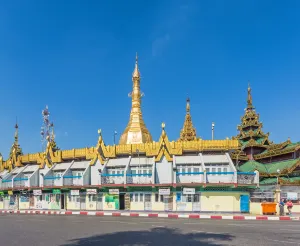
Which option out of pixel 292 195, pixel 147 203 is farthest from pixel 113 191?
pixel 292 195

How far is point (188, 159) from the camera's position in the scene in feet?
99.0

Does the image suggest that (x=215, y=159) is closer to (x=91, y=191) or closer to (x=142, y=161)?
(x=142, y=161)

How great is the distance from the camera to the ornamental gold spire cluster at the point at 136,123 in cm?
4059

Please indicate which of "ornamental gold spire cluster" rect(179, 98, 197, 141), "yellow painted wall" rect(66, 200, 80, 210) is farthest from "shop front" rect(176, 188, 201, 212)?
"ornamental gold spire cluster" rect(179, 98, 197, 141)

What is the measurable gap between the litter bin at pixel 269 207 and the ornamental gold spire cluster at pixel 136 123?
18947mm

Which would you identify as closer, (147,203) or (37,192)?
(147,203)

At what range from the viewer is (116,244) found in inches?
428

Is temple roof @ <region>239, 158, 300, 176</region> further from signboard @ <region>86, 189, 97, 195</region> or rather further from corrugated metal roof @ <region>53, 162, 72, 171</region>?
corrugated metal roof @ <region>53, 162, 72, 171</region>

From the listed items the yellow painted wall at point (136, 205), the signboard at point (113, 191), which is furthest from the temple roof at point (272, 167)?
the signboard at point (113, 191)

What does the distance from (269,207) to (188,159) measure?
881 centimetres

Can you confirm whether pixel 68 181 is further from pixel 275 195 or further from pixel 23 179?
pixel 275 195

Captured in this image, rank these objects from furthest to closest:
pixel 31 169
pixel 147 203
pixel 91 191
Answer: pixel 31 169 → pixel 91 191 → pixel 147 203

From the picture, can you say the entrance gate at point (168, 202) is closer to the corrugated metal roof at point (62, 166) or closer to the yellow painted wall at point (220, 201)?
the yellow painted wall at point (220, 201)

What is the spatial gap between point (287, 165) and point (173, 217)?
1602cm
